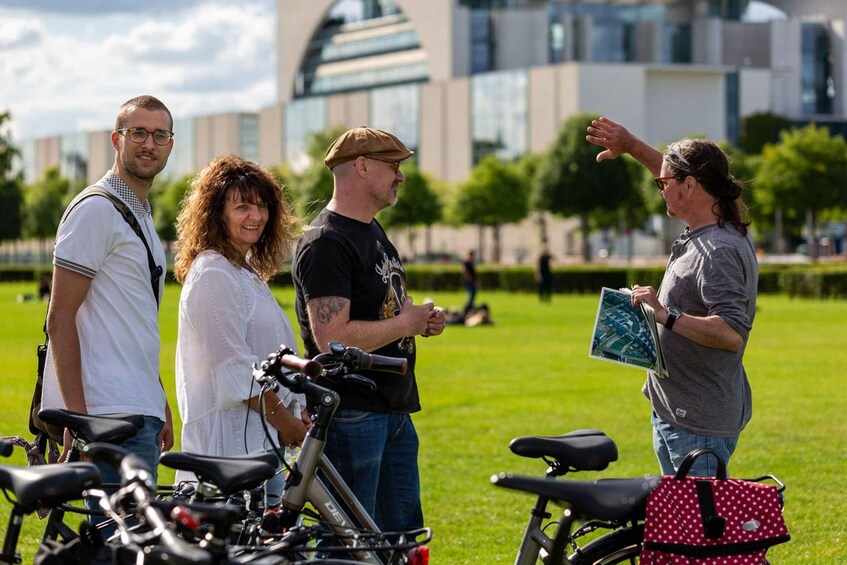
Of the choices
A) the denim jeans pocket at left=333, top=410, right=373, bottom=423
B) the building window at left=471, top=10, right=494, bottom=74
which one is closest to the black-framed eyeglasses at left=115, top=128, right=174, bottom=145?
the denim jeans pocket at left=333, top=410, right=373, bottom=423

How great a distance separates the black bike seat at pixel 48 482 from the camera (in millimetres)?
3818

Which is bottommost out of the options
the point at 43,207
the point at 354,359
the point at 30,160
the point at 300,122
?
A: the point at 43,207

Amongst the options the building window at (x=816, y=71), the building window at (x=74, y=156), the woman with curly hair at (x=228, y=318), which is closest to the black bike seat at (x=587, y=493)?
the woman with curly hair at (x=228, y=318)

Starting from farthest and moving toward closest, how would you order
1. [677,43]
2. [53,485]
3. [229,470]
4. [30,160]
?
1. [30,160]
2. [677,43]
3. [229,470]
4. [53,485]

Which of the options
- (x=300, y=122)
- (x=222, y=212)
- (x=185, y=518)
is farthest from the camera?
(x=300, y=122)

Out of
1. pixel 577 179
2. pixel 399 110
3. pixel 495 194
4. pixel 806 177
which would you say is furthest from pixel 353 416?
pixel 399 110

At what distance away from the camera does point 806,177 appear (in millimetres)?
78750

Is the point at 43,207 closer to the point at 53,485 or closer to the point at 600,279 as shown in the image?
the point at 600,279

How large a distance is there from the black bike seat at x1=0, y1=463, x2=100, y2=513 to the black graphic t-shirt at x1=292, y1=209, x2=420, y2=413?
71.7 inches

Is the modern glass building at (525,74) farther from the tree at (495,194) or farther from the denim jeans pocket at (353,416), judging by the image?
the denim jeans pocket at (353,416)

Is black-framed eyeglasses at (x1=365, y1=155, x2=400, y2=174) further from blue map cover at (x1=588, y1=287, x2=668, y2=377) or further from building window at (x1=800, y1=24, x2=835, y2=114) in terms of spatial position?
building window at (x1=800, y1=24, x2=835, y2=114)

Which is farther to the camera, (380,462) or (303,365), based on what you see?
(380,462)

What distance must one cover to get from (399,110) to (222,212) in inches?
4282

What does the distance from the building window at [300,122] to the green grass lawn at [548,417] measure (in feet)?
301
